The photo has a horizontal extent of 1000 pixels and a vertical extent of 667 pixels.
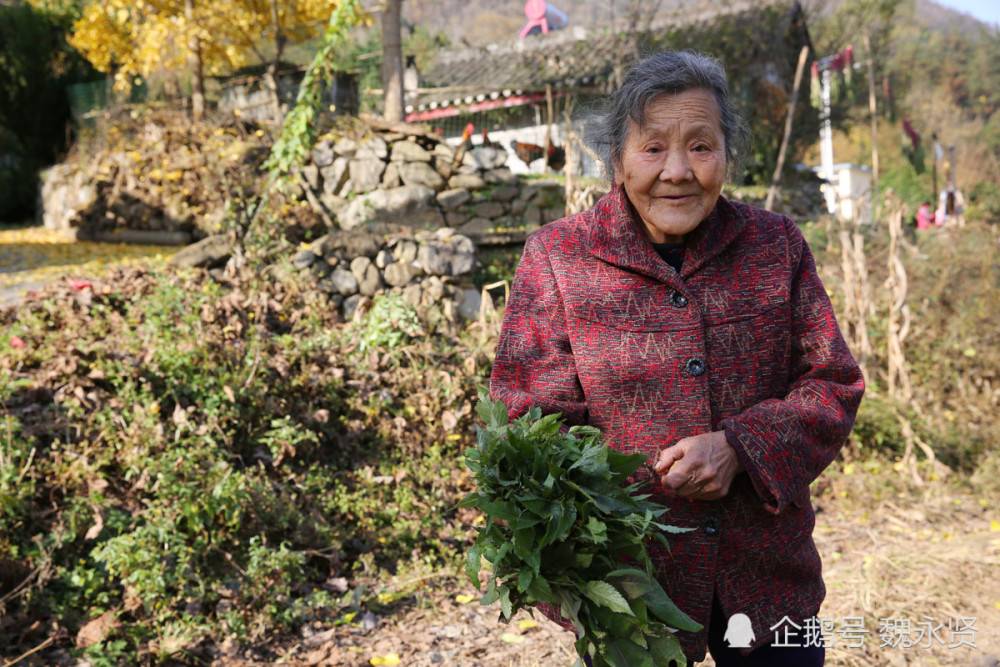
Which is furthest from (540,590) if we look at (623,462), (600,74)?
(600,74)

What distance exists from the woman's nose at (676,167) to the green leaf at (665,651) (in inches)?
35.5

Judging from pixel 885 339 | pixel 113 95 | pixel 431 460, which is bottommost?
pixel 431 460

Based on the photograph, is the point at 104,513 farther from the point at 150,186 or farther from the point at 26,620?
the point at 150,186

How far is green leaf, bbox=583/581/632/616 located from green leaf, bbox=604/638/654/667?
0.07 metres

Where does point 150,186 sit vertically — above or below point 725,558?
above

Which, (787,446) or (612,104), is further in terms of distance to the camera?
(612,104)

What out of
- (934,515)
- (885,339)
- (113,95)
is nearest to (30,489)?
(934,515)

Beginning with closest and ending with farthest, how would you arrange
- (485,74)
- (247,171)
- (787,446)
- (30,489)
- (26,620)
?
(787,446) → (26,620) → (30,489) → (247,171) → (485,74)

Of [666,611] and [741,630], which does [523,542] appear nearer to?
Result: [666,611]

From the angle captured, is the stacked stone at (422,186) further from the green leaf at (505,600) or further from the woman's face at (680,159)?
the green leaf at (505,600)

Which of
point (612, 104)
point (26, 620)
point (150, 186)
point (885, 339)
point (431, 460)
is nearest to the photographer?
point (612, 104)

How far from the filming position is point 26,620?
3.14 metres

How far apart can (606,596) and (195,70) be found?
11342 millimetres

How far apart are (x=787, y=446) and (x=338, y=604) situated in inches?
103
